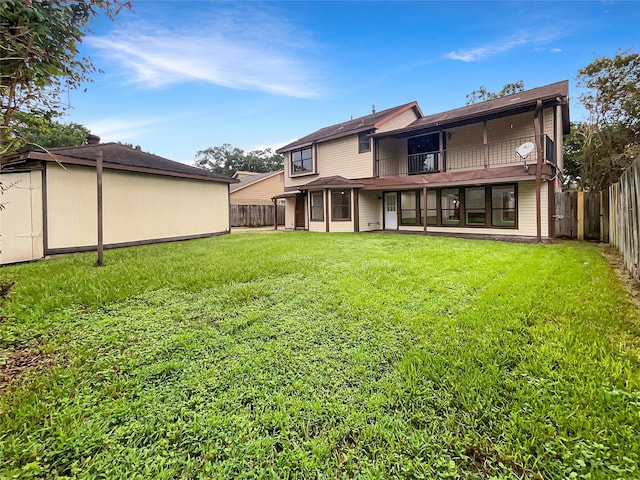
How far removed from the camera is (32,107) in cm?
451

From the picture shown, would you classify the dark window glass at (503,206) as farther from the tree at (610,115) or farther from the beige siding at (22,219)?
the beige siding at (22,219)

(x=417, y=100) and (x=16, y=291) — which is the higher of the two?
(x=417, y=100)

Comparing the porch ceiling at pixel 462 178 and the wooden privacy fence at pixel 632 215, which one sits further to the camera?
the porch ceiling at pixel 462 178

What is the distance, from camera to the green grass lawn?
1.80m

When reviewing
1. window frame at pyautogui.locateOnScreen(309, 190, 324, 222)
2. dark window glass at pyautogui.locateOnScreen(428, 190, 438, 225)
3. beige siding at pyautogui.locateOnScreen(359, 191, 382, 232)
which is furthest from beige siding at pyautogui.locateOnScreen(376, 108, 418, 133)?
window frame at pyautogui.locateOnScreen(309, 190, 324, 222)

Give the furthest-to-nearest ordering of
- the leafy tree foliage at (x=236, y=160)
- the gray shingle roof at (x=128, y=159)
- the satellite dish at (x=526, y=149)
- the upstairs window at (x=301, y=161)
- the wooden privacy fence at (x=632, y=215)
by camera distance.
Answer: the leafy tree foliage at (x=236, y=160)
the upstairs window at (x=301, y=161)
the satellite dish at (x=526, y=149)
the gray shingle roof at (x=128, y=159)
the wooden privacy fence at (x=632, y=215)

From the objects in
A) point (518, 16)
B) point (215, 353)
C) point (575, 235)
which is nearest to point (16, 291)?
point (215, 353)

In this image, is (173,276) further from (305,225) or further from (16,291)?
(305,225)

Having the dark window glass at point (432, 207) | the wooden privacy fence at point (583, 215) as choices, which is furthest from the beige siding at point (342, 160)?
the wooden privacy fence at point (583, 215)

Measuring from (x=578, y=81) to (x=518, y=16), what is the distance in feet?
25.6

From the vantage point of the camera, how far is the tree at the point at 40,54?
373 centimetres

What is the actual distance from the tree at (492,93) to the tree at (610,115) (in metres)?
7.67

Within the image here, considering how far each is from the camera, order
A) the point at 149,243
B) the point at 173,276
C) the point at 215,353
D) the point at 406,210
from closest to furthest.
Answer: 1. the point at 215,353
2. the point at 173,276
3. the point at 149,243
4. the point at 406,210

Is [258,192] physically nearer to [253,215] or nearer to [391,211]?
[253,215]
